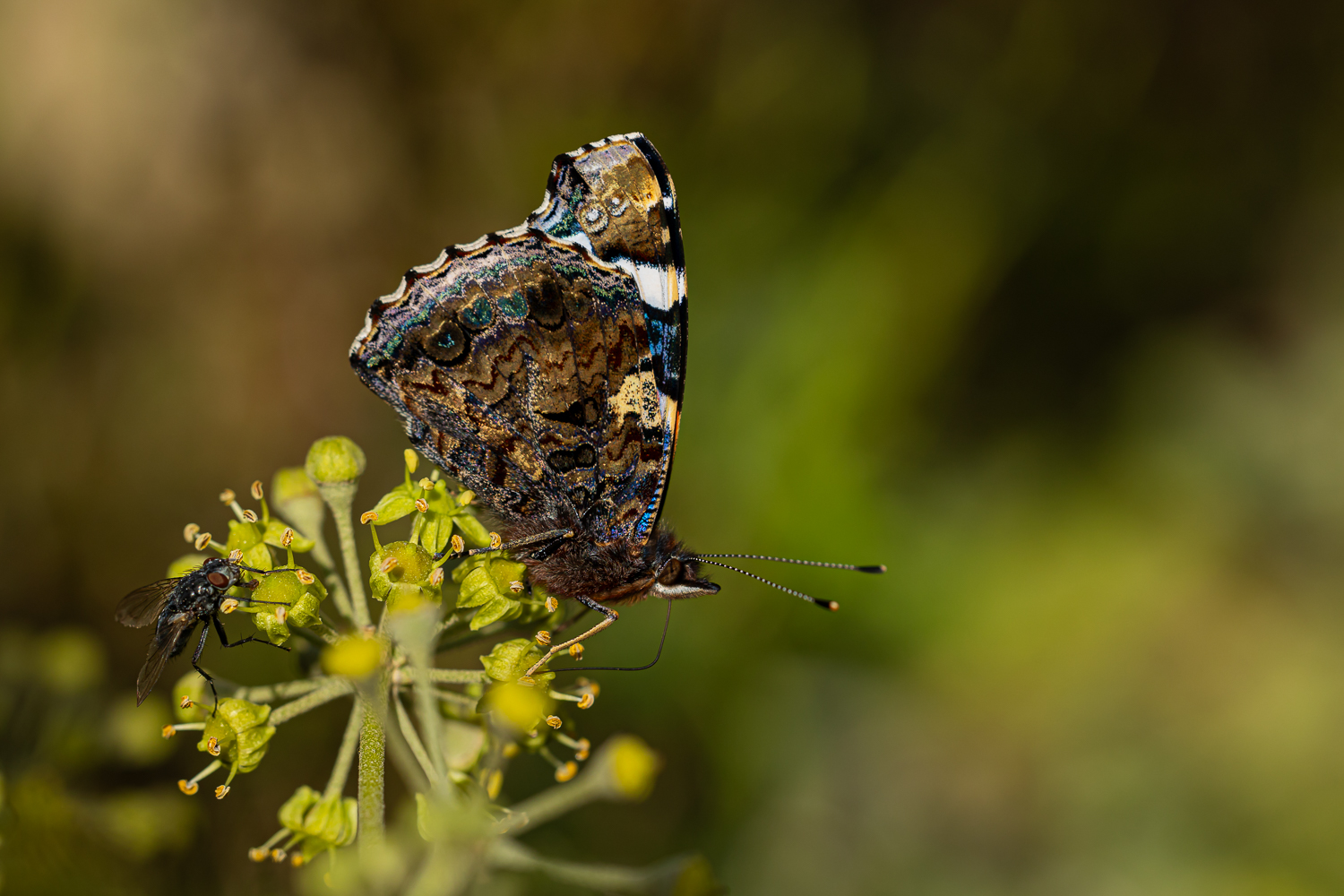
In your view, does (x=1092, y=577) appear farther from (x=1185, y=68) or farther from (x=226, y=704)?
(x=226, y=704)

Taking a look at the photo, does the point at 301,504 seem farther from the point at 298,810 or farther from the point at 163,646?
the point at 298,810

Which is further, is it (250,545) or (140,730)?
(140,730)

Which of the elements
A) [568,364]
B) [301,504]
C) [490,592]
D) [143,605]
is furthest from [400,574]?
[568,364]

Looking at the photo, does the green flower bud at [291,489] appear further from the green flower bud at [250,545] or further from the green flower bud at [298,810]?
the green flower bud at [298,810]

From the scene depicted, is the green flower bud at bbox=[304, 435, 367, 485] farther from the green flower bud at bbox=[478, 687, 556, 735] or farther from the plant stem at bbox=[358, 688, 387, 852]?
the green flower bud at bbox=[478, 687, 556, 735]

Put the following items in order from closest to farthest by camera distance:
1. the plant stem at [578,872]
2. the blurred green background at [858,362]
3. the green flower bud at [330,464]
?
the plant stem at [578,872], the green flower bud at [330,464], the blurred green background at [858,362]

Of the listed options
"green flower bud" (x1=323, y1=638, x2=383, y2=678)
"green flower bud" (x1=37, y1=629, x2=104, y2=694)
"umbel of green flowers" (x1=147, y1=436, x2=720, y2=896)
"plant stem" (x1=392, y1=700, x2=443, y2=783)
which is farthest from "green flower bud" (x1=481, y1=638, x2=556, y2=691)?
"green flower bud" (x1=37, y1=629, x2=104, y2=694)

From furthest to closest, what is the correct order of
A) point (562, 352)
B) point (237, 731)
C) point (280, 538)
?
1. point (562, 352)
2. point (280, 538)
3. point (237, 731)

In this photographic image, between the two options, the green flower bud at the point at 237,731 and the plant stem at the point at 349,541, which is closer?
the green flower bud at the point at 237,731

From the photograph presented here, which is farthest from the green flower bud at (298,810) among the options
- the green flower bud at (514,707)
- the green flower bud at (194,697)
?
the green flower bud at (514,707)
